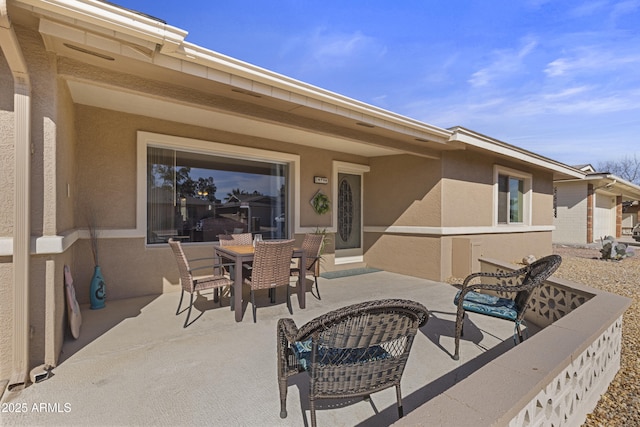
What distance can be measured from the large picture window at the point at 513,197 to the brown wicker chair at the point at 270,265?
21.1 ft

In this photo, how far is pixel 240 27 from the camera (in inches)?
324

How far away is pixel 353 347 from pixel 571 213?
54.8 feet

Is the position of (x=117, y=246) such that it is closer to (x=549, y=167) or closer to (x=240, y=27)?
(x=240, y=27)

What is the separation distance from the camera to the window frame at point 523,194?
7.91 meters

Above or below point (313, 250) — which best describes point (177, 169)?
above

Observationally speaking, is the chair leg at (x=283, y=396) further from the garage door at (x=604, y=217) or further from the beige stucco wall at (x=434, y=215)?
the garage door at (x=604, y=217)

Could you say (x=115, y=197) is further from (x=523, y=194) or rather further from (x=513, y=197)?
(x=523, y=194)

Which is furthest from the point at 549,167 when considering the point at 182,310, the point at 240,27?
the point at 182,310

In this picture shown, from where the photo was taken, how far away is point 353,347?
172 centimetres

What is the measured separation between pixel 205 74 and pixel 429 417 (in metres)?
3.43

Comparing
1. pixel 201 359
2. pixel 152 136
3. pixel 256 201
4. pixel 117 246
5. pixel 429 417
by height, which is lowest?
pixel 201 359

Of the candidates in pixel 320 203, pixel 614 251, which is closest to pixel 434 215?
pixel 320 203

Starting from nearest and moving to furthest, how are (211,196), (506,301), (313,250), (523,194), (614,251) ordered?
(506,301)
(313,250)
(211,196)
(523,194)
(614,251)

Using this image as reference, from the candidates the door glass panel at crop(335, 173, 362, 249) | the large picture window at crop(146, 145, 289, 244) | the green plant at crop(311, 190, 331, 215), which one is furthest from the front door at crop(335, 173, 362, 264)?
the large picture window at crop(146, 145, 289, 244)
